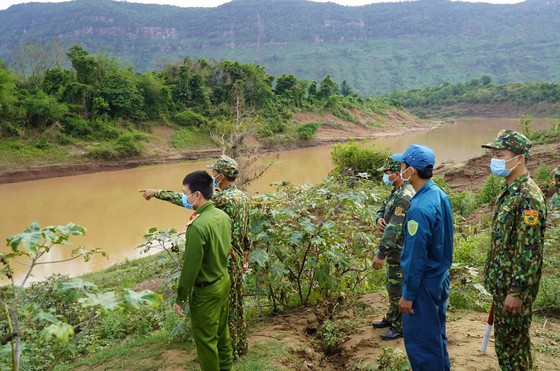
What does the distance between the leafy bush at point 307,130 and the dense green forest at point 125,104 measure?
108 mm

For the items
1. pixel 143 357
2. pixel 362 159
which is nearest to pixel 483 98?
pixel 362 159

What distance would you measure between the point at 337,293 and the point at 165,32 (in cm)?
14787

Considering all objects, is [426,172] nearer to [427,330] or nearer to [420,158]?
[420,158]

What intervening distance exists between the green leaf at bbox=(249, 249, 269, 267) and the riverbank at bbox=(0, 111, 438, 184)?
16.4m

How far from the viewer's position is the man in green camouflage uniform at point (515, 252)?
2.50 meters

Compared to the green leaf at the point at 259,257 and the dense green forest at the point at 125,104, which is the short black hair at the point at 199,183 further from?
the dense green forest at the point at 125,104

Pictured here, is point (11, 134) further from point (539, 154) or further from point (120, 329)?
point (539, 154)

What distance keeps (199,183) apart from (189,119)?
29.2 meters

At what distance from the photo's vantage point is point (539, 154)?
42.1 ft

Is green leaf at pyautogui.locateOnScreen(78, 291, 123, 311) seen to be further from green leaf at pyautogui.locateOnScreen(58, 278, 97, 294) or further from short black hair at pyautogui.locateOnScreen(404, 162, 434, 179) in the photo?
short black hair at pyautogui.locateOnScreen(404, 162, 434, 179)

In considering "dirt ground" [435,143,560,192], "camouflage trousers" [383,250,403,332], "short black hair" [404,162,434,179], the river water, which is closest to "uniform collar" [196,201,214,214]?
"short black hair" [404,162,434,179]

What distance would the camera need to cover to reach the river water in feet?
39.9

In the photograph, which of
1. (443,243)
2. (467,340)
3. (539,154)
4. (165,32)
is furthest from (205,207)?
(165,32)

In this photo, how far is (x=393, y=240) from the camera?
332 centimetres
